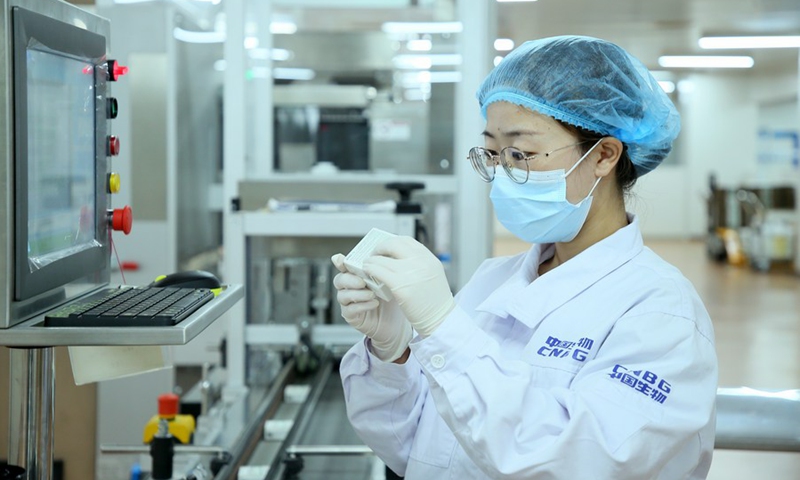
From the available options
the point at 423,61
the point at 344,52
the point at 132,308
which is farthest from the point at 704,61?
the point at 132,308

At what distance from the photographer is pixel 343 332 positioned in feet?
8.87

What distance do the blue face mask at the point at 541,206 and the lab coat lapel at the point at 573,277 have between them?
52 millimetres

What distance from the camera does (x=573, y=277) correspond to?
122cm

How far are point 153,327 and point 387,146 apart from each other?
10.2 ft

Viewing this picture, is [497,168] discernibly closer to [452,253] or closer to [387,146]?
[452,253]

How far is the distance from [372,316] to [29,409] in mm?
502

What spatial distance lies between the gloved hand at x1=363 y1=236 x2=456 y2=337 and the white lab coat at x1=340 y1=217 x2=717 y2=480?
2 centimetres

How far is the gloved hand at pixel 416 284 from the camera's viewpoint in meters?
1.04

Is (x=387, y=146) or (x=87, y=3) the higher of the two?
(x=87, y=3)

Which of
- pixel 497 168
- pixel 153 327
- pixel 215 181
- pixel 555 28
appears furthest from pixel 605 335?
pixel 555 28

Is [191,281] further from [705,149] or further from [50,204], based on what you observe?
[705,149]

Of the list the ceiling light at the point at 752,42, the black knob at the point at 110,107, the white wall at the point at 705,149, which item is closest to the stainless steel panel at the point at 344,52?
the black knob at the point at 110,107

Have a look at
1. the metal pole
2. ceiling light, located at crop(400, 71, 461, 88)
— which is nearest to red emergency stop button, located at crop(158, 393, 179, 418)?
the metal pole

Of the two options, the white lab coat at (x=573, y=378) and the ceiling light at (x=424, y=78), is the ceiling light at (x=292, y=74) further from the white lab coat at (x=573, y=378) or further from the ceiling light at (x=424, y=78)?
the white lab coat at (x=573, y=378)
